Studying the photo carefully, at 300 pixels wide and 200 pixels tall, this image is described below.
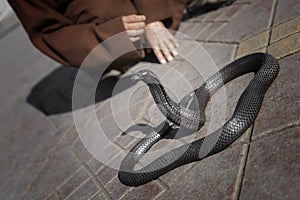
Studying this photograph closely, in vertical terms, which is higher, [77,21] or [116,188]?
[77,21]

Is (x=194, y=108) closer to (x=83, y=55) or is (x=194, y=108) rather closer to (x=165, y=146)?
(x=165, y=146)

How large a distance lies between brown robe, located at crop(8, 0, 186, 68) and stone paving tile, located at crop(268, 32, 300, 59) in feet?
3.71

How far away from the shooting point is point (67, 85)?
3.82 m

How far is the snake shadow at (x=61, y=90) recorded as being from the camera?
10.0ft

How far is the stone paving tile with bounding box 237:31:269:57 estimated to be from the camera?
2.31 meters

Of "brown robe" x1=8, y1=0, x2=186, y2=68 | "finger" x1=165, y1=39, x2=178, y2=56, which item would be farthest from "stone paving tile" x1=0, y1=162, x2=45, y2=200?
"finger" x1=165, y1=39, x2=178, y2=56

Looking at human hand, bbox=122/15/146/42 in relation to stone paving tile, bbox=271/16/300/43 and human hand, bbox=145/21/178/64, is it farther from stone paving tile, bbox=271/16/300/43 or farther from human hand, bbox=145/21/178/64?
stone paving tile, bbox=271/16/300/43

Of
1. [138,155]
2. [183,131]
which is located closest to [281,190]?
[183,131]

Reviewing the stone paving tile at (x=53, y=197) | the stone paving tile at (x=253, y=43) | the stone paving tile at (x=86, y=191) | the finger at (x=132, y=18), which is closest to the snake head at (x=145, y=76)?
the stone paving tile at (x=86, y=191)

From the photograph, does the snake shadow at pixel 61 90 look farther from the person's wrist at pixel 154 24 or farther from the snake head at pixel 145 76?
the snake head at pixel 145 76

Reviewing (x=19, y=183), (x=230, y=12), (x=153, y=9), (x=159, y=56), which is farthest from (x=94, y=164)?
(x=230, y=12)

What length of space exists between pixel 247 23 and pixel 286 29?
478mm

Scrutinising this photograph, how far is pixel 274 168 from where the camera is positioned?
1.43m

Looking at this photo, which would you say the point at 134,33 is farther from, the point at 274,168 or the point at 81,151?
the point at 274,168
